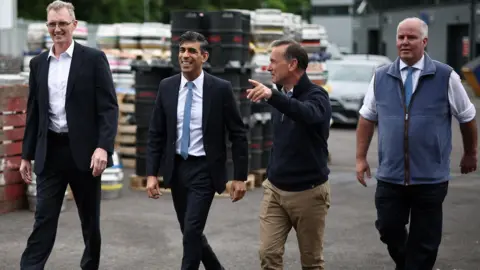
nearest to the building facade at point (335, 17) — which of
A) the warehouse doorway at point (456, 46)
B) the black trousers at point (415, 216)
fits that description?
the warehouse doorway at point (456, 46)

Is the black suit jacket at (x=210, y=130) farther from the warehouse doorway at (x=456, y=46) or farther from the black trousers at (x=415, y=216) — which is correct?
the warehouse doorway at (x=456, y=46)

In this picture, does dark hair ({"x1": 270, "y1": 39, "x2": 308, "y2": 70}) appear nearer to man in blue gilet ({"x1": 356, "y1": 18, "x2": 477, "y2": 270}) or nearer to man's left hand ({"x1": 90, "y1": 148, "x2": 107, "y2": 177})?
man in blue gilet ({"x1": 356, "y1": 18, "x2": 477, "y2": 270})

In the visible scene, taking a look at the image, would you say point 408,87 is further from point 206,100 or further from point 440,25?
point 440,25

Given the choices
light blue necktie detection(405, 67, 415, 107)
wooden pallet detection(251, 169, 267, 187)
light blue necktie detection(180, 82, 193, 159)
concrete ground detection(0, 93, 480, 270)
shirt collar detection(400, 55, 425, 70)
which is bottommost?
concrete ground detection(0, 93, 480, 270)

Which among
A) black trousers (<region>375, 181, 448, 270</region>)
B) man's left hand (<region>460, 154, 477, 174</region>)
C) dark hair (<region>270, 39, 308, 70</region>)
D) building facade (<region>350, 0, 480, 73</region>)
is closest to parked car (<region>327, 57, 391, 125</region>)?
man's left hand (<region>460, 154, 477, 174</region>)

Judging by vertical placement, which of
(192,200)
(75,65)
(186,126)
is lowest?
(192,200)

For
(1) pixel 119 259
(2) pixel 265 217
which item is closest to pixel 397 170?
(2) pixel 265 217

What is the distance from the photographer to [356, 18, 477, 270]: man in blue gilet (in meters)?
6.16

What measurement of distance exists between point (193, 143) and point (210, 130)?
0.48ft

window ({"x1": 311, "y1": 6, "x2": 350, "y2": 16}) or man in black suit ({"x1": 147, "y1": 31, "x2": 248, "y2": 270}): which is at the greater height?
window ({"x1": 311, "y1": 6, "x2": 350, "y2": 16})

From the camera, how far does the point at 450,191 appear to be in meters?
12.6

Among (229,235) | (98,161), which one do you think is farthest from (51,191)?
(229,235)

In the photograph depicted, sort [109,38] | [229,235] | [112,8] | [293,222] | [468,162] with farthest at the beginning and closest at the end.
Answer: [112,8], [109,38], [229,235], [468,162], [293,222]

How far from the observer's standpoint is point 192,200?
6.25 metres
